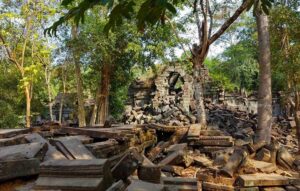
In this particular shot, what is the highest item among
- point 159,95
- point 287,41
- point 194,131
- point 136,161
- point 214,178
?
point 287,41

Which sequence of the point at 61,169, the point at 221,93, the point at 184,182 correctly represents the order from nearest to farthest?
the point at 61,169, the point at 184,182, the point at 221,93

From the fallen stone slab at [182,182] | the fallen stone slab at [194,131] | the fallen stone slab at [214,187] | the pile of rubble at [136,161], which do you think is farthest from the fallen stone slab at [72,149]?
the fallen stone slab at [194,131]

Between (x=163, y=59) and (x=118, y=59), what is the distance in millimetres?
2886

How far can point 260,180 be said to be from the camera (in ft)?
19.0

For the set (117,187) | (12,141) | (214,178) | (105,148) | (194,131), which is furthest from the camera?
(194,131)

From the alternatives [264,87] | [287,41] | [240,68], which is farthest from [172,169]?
[240,68]

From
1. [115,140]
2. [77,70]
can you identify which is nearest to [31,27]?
[77,70]

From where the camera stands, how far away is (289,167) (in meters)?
6.95

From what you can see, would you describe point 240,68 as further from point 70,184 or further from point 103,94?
point 70,184

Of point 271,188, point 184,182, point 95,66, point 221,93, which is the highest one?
point 95,66

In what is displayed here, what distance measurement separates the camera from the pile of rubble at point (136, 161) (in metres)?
2.70

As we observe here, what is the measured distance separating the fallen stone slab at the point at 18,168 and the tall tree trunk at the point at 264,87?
7820 millimetres

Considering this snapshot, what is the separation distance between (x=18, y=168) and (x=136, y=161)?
119 cm

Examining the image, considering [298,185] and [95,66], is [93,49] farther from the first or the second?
[298,185]
